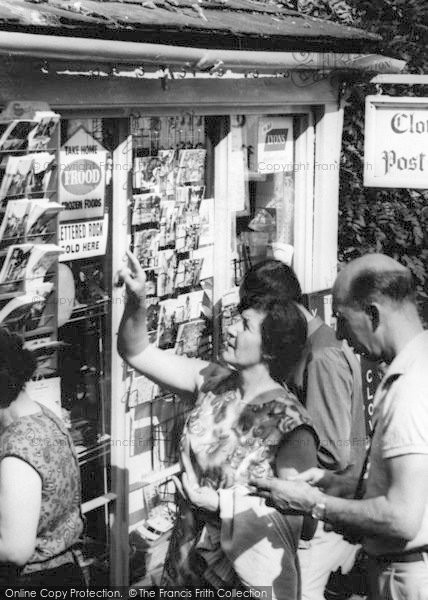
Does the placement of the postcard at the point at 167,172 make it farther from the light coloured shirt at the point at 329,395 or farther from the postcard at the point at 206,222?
the light coloured shirt at the point at 329,395

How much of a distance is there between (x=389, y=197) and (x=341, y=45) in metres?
2.41

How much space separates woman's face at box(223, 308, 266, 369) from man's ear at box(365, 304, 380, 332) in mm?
581

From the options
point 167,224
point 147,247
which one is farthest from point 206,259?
point 147,247

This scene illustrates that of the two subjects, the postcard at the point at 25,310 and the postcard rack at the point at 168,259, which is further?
the postcard rack at the point at 168,259

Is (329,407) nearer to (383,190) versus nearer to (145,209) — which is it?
(145,209)

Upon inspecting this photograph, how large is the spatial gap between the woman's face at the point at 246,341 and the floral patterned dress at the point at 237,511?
0.14 meters

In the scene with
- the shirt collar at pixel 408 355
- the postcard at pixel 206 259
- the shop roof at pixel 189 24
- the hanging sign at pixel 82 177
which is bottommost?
the shirt collar at pixel 408 355

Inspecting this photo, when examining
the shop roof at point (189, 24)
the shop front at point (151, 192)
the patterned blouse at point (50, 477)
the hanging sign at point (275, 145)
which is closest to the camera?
the patterned blouse at point (50, 477)

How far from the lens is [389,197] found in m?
8.84

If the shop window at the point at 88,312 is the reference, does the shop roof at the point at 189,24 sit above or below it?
above

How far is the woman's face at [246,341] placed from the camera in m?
4.05

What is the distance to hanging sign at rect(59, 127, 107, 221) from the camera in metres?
4.99

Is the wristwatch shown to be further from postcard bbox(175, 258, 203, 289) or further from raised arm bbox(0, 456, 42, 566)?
postcard bbox(175, 258, 203, 289)

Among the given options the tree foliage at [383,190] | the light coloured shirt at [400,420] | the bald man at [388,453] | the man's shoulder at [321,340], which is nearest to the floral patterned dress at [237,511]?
the bald man at [388,453]
